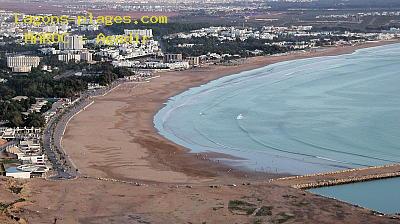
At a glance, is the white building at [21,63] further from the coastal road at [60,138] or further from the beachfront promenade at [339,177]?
the beachfront promenade at [339,177]

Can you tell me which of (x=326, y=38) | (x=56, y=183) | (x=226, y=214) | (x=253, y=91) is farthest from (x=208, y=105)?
(x=326, y=38)

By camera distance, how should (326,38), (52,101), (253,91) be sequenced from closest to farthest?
(52,101)
(253,91)
(326,38)

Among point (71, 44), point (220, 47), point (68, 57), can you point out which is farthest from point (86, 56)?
point (220, 47)

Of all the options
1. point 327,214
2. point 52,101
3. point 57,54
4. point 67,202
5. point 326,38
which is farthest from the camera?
point 326,38

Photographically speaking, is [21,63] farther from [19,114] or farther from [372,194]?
[372,194]

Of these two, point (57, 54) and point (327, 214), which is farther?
point (57, 54)

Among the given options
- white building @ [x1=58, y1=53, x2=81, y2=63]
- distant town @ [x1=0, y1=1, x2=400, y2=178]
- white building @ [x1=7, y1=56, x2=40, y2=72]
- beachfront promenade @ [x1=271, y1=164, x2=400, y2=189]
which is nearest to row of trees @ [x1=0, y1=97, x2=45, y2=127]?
distant town @ [x1=0, y1=1, x2=400, y2=178]

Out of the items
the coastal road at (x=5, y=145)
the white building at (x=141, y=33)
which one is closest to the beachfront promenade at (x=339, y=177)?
the coastal road at (x=5, y=145)

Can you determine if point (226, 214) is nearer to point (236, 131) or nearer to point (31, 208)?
point (31, 208)
